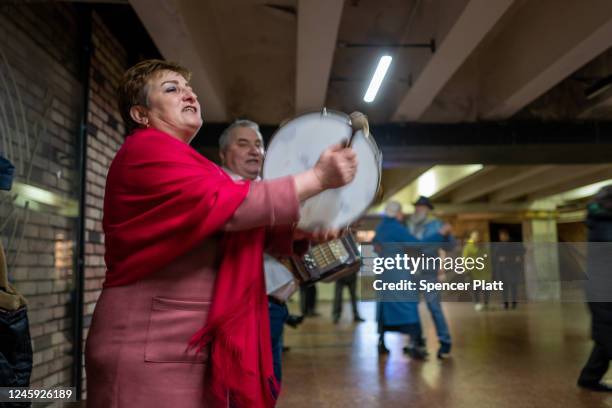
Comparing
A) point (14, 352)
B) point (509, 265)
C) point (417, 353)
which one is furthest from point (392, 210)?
Answer: point (14, 352)

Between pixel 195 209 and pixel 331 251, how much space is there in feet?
3.92

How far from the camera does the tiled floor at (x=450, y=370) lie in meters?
3.51

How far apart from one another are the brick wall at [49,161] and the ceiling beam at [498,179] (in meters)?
7.97

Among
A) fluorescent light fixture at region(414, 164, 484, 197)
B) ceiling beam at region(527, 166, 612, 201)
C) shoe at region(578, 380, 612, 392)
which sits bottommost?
shoe at region(578, 380, 612, 392)

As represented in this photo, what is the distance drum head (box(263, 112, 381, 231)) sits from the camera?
110cm

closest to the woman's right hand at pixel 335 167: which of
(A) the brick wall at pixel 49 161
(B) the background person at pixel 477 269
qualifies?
(B) the background person at pixel 477 269

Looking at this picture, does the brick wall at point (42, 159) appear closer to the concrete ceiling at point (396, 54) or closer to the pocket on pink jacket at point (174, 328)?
the concrete ceiling at point (396, 54)

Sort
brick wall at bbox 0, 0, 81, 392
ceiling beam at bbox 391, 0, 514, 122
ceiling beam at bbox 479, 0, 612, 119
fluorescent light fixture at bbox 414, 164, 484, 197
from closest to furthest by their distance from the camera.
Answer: brick wall at bbox 0, 0, 81, 392 < ceiling beam at bbox 391, 0, 514, 122 < ceiling beam at bbox 479, 0, 612, 119 < fluorescent light fixture at bbox 414, 164, 484, 197

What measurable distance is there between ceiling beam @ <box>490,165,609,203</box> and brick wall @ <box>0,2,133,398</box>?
20.4 feet

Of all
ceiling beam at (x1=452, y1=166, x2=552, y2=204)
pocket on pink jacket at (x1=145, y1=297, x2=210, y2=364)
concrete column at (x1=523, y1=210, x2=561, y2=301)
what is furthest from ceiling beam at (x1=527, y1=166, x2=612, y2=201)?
pocket on pink jacket at (x1=145, y1=297, x2=210, y2=364)

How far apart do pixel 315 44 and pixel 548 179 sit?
27.7ft

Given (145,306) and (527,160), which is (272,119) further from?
(145,306)

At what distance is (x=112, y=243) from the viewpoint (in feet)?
3.51

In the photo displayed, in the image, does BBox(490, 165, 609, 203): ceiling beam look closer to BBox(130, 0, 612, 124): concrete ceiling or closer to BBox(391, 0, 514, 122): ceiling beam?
BBox(130, 0, 612, 124): concrete ceiling
